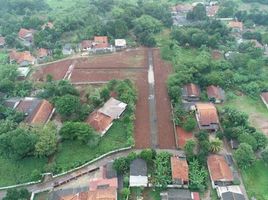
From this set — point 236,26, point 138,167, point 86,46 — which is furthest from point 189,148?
point 236,26

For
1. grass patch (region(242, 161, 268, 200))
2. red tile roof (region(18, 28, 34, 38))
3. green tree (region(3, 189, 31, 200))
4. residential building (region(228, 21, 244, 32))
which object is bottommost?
grass patch (region(242, 161, 268, 200))

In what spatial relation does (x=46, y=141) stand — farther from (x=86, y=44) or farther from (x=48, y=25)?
(x=48, y=25)

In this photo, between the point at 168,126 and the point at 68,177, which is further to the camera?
the point at 168,126

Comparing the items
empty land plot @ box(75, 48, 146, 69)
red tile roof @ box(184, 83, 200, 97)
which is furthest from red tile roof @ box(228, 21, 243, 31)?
red tile roof @ box(184, 83, 200, 97)

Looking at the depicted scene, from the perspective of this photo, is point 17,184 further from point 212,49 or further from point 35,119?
point 212,49

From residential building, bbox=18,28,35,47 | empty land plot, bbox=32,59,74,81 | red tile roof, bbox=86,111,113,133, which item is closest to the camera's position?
red tile roof, bbox=86,111,113,133

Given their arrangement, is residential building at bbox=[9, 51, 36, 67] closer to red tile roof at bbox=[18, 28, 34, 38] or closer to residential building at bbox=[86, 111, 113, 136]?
red tile roof at bbox=[18, 28, 34, 38]

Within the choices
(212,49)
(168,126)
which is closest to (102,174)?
(168,126)
